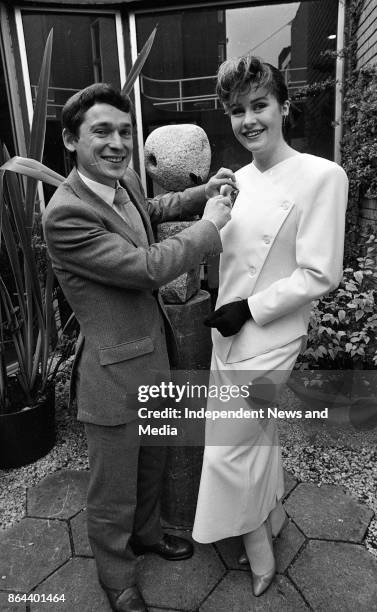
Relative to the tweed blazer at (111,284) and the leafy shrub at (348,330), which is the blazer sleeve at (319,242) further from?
the leafy shrub at (348,330)

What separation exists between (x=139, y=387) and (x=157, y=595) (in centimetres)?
90

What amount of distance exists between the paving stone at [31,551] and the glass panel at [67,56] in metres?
3.05

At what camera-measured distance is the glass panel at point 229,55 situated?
4012 millimetres

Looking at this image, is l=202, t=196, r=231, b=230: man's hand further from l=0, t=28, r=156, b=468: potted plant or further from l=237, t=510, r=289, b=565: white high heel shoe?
l=237, t=510, r=289, b=565: white high heel shoe

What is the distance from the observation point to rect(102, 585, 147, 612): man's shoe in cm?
160

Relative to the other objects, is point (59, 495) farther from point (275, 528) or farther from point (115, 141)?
point (115, 141)

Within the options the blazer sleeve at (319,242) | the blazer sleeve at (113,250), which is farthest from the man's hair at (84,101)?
the blazer sleeve at (319,242)

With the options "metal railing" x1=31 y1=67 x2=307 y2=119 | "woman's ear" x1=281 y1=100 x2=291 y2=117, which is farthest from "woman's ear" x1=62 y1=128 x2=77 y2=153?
"metal railing" x1=31 y1=67 x2=307 y2=119

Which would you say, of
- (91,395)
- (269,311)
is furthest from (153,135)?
(91,395)

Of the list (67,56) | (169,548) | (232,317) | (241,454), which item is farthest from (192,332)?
(67,56)

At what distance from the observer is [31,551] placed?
6.40 feet

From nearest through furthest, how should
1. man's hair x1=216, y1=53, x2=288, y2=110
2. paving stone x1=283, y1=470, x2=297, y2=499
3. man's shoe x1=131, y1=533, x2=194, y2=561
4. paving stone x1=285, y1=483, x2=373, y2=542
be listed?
man's hair x1=216, y1=53, x2=288, y2=110, man's shoe x1=131, y1=533, x2=194, y2=561, paving stone x1=285, y1=483, x2=373, y2=542, paving stone x1=283, y1=470, x2=297, y2=499

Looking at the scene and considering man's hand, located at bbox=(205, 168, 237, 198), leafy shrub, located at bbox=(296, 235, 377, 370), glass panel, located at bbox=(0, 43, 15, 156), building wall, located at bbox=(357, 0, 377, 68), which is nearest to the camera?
man's hand, located at bbox=(205, 168, 237, 198)

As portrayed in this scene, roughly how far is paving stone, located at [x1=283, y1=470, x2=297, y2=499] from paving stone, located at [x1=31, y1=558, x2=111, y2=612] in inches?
40.3
